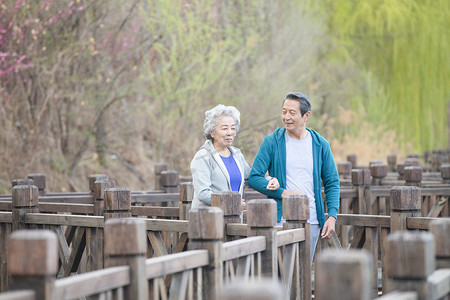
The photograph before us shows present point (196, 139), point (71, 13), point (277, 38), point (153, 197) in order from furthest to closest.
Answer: point (277, 38)
point (196, 139)
point (71, 13)
point (153, 197)

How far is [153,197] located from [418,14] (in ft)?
46.6

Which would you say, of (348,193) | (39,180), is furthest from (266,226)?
(39,180)

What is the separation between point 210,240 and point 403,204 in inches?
78.9

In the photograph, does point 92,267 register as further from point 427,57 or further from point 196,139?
point 427,57

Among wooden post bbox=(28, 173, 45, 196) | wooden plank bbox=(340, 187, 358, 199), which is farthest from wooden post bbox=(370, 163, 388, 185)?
wooden post bbox=(28, 173, 45, 196)

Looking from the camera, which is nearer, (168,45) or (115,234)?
(115,234)

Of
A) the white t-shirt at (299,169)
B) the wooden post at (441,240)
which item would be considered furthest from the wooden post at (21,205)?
the wooden post at (441,240)

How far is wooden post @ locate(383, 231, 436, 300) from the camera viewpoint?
282cm

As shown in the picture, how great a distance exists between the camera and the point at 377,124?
20.4 m

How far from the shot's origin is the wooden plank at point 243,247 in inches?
148

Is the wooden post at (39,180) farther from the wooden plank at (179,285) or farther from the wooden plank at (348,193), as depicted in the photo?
the wooden plank at (179,285)

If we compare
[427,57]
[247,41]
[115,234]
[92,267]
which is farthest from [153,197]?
A: [427,57]

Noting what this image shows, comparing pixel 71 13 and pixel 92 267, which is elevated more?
pixel 71 13

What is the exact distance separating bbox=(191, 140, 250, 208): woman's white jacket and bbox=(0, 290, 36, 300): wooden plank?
2413mm
